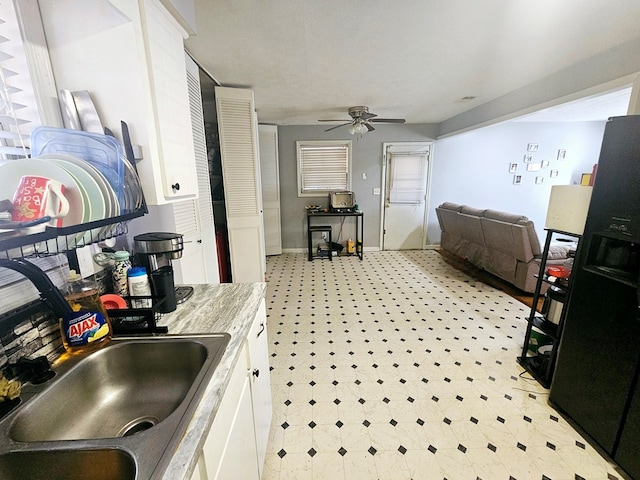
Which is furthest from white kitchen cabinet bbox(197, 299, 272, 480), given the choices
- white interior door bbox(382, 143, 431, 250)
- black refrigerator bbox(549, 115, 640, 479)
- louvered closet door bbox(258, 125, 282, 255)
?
white interior door bbox(382, 143, 431, 250)

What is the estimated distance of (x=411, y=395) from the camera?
1.86m

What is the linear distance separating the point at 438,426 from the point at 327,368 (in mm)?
832

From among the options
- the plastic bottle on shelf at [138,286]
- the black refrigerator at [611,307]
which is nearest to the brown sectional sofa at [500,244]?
the black refrigerator at [611,307]

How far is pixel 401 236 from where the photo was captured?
17.6ft

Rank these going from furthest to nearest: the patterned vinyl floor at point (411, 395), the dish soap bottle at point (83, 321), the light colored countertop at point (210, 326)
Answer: the patterned vinyl floor at point (411, 395) < the dish soap bottle at point (83, 321) < the light colored countertop at point (210, 326)

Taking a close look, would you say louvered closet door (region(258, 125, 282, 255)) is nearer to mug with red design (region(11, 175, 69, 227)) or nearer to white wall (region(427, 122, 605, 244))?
white wall (region(427, 122, 605, 244))

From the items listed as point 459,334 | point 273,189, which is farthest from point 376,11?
point 273,189

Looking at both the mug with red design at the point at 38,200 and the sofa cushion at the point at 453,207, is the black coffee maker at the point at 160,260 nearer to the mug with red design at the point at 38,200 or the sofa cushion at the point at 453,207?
the mug with red design at the point at 38,200

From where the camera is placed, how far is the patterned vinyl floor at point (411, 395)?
142 cm

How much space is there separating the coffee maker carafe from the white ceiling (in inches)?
52.5

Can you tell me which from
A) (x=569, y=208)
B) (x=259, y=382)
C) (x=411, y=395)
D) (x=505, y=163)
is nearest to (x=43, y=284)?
(x=259, y=382)

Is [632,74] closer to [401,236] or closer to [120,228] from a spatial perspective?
[120,228]

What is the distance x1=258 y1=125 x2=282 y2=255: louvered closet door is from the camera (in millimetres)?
4712

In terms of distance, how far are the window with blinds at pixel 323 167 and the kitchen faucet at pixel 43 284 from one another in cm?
441
